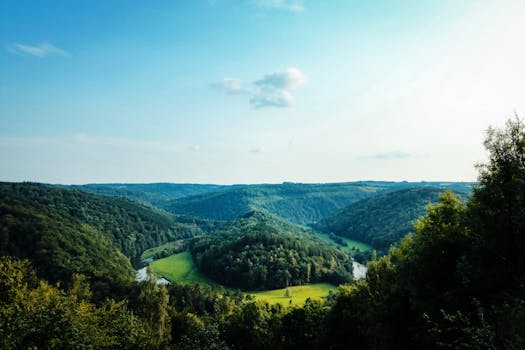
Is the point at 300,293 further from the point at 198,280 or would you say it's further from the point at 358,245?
the point at 358,245

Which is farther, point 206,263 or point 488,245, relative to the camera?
point 206,263

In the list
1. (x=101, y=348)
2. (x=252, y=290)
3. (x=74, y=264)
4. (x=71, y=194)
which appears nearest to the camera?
(x=101, y=348)

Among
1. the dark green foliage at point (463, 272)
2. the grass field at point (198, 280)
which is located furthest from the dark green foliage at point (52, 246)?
the dark green foliage at point (463, 272)

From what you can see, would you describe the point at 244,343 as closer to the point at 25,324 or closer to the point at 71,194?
the point at 25,324

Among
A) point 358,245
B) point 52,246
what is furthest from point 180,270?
point 358,245

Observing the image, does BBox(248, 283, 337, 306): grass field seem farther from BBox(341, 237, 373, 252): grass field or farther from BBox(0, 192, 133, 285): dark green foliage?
BBox(341, 237, 373, 252): grass field

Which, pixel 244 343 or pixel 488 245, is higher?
pixel 488 245

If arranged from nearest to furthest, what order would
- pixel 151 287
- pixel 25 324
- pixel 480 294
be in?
pixel 25 324 → pixel 480 294 → pixel 151 287

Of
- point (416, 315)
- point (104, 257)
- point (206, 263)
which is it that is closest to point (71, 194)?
point (104, 257)

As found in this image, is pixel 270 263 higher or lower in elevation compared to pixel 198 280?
higher
